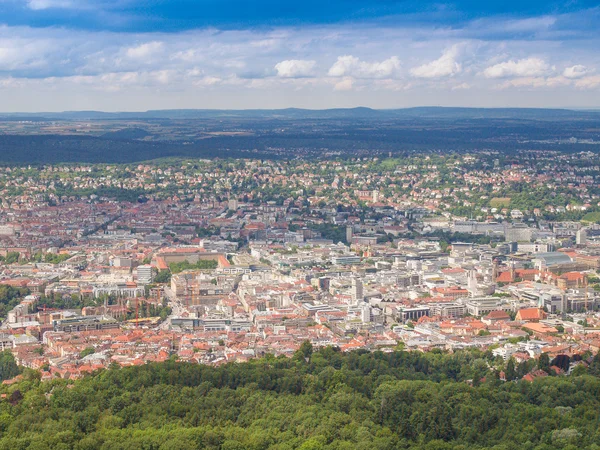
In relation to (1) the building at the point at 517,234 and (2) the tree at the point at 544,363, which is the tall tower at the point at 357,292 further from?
(1) the building at the point at 517,234

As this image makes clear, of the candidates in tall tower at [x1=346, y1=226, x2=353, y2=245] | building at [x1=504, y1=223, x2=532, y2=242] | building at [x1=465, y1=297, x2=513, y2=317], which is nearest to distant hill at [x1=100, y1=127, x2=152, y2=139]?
tall tower at [x1=346, y1=226, x2=353, y2=245]

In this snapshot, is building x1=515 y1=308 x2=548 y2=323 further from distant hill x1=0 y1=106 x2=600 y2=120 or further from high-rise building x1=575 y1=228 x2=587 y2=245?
distant hill x1=0 y1=106 x2=600 y2=120

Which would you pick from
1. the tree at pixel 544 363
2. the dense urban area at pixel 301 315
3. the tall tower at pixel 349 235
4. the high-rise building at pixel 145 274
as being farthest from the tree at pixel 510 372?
the tall tower at pixel 349 235

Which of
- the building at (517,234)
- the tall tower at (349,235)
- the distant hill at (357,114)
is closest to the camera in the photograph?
the building at (517,234)

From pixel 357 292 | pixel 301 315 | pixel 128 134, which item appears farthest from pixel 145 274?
pixel 128 134

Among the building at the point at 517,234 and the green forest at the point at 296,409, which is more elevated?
the green forest at the point at 296,409

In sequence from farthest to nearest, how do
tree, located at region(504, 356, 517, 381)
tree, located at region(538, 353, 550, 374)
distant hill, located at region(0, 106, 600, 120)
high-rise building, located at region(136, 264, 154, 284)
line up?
1. distant hill, located at region(0, 106, 600, 120)
2. high-rise building, located at region(136, 264, 154, 284)
3. tree, located at region(538, 353, 550, 374)
4. tree, located at region(504, 356, 517, 381)

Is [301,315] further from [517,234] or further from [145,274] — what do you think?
[517,234]
